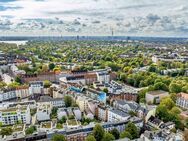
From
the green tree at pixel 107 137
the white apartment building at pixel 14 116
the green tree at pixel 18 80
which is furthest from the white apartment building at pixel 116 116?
the green tree at pixel 18 80

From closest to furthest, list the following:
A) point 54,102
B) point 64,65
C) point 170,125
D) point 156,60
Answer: point 170,125 < point 54,102 < point 64,65 < point 156,60

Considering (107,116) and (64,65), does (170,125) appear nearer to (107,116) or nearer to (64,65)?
(107,116)

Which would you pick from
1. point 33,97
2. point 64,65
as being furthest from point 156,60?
point 33,97

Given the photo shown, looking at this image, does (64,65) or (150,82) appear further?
(64,65)

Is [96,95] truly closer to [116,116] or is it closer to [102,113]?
[102,113]

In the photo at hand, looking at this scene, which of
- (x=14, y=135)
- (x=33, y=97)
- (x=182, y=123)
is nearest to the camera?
(x=14, y=135)

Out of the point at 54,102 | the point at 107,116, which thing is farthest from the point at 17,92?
Result: the point at 107,116
